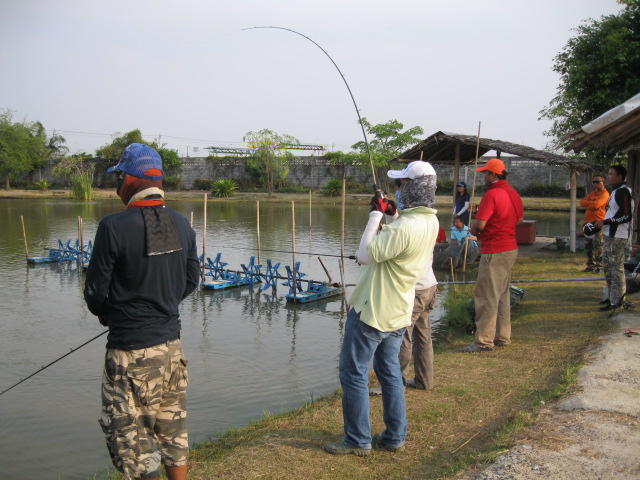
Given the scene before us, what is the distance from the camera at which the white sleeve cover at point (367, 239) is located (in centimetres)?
351

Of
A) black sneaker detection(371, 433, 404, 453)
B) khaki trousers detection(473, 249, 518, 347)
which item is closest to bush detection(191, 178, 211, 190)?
khaki trousers detection(473, 249, 518, 347)

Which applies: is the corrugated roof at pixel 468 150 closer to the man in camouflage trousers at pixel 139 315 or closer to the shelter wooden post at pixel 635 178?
the shelter wooden post at pixel 635 178

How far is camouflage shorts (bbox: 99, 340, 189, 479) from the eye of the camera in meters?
2.77

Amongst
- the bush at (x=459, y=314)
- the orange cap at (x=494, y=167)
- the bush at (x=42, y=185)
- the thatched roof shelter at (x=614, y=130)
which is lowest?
the bush at (x=459, y=314)

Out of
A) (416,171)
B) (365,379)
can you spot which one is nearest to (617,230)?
(416,171)

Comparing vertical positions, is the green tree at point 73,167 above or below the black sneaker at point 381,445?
above

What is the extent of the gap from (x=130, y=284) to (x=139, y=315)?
15cm

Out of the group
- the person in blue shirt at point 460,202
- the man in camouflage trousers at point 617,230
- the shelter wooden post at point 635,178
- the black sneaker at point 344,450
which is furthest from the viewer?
the shelter wooden post at point 635,178

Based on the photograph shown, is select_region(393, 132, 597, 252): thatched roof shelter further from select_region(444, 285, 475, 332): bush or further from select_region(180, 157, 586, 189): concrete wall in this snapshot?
select_region(180, 157, 586, 189): concrete wall

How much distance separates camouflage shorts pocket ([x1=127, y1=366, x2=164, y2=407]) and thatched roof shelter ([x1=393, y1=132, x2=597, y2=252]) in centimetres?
1035

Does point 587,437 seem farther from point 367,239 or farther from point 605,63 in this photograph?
point 605,63

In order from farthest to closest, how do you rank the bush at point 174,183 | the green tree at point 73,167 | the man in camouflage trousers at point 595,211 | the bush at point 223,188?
the green tree at point 73,167 → the bush at point 174,183 → the bush at point 223,188 → the man in camouflage trousers at point 595,211

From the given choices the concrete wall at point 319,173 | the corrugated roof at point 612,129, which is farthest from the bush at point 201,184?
the corrugated roof at point 612,129

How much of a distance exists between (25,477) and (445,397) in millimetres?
3446
